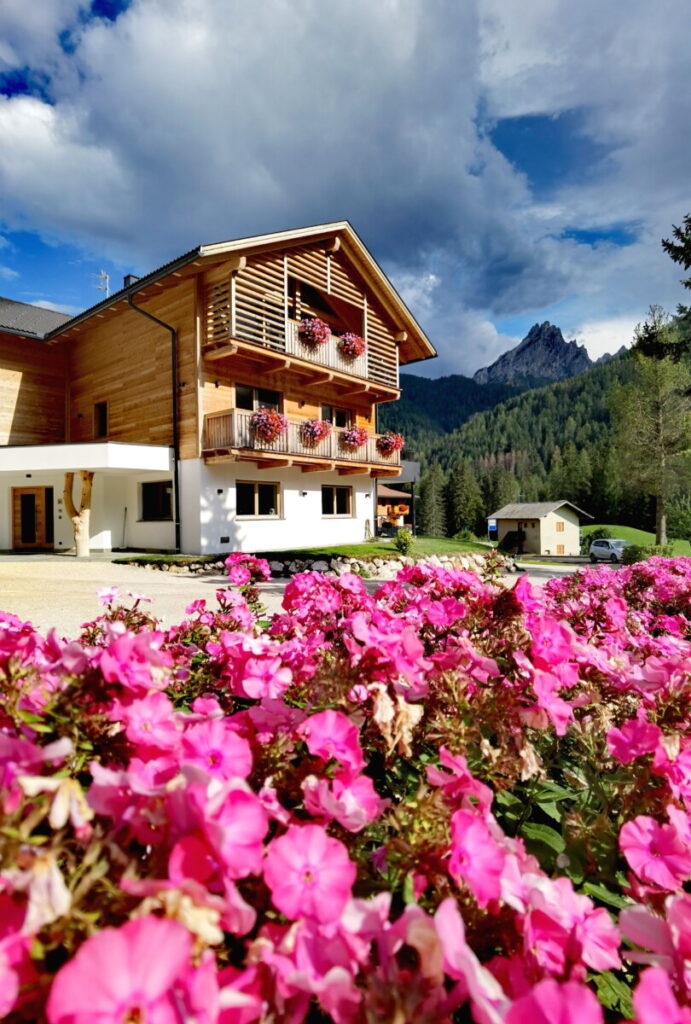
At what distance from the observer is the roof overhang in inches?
528

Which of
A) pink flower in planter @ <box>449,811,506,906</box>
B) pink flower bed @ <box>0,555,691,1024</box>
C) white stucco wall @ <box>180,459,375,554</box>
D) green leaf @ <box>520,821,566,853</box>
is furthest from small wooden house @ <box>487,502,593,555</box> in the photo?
pink flower in planter @ <box>449,811,506,906</box>

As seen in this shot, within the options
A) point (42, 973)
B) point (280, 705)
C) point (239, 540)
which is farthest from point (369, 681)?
point (239, 540)

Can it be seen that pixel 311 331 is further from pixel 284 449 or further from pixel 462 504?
pixel 462 504

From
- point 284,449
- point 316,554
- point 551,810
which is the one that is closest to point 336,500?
point 284,449

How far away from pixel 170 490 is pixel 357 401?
802cm

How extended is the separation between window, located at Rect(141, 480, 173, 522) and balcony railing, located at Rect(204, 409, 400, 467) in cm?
218

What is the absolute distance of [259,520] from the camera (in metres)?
15.2

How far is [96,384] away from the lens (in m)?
16.9

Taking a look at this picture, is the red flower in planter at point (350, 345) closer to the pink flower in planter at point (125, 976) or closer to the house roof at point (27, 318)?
the house roof at point (27, 318)

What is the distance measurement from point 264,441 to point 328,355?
448 cm

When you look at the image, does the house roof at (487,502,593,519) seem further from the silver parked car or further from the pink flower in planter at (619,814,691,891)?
the pink flower in planter at (619,814,691,891)

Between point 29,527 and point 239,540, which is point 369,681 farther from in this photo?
point 29,527

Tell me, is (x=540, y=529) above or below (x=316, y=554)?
below

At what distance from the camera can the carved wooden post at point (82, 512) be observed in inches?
556
